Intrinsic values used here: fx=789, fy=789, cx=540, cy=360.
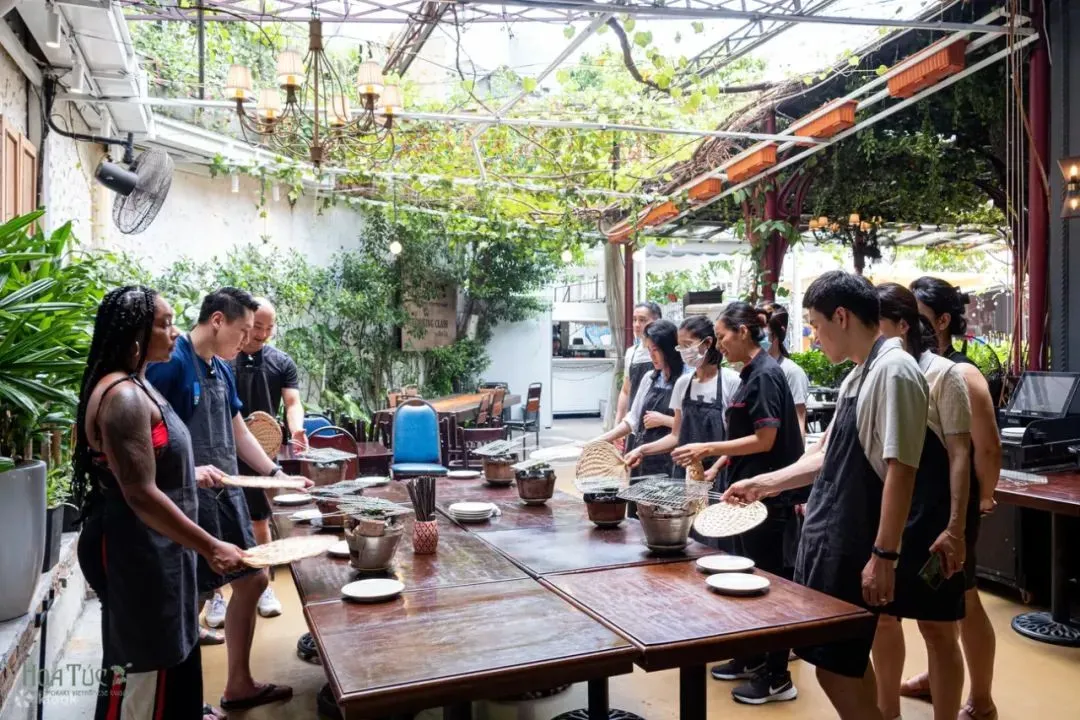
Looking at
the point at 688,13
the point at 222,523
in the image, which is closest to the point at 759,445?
the point at 222,523

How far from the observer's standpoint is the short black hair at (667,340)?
4.45 m

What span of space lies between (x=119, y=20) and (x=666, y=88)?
3.54 metres

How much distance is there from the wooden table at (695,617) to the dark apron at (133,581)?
1.11 meters

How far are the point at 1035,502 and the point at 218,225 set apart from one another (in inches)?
318

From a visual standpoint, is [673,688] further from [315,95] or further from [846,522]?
[315,95]

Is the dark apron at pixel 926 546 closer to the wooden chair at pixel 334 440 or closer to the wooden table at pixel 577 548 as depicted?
the wooden table at pixel 577 548

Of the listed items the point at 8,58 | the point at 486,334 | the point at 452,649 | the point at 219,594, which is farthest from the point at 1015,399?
the point at 486,334

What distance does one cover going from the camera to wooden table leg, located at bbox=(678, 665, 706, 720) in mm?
2197

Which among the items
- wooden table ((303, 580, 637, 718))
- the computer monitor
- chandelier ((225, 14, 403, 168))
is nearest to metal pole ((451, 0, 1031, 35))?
chandelier ((225, 14, 403, 168))

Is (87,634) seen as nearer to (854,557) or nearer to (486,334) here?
(854,557)

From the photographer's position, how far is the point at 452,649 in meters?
1.78

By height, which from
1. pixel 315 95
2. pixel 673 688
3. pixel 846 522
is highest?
pixel 315 95

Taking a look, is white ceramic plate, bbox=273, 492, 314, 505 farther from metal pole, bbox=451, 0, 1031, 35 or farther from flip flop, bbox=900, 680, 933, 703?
flip flop, bbox=900, 680, 933, 703

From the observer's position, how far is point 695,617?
199 cm
